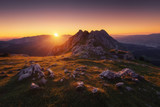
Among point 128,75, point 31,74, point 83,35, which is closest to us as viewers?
point 31,74

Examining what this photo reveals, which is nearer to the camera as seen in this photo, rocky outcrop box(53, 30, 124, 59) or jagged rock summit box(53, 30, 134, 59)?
rocky outcrop box(53, 30, 124, 59)

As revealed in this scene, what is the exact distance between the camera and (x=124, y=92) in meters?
15.0

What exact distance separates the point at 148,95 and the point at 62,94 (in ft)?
61.0

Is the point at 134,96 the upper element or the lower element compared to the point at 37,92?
lower

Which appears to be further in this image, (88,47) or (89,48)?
(88,47)

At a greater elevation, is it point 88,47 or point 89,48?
point 88,47

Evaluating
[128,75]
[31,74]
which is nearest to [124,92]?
[128,75]

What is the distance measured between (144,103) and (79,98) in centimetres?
1210

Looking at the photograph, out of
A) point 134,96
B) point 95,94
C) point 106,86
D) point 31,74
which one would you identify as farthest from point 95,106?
point 31,74

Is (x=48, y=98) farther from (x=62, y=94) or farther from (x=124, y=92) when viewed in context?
(x=124, y=92)

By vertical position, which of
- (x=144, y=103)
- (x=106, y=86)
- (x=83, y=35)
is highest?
(x=83, y=35)

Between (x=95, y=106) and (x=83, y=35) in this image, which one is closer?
(x=95, y=106)

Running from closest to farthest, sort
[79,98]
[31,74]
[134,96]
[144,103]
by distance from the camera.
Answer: [79,98] < [144,103] < [134,96] < [31,74]

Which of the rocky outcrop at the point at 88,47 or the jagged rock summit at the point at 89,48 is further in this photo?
the jagged rock summit at the point at 89,48
